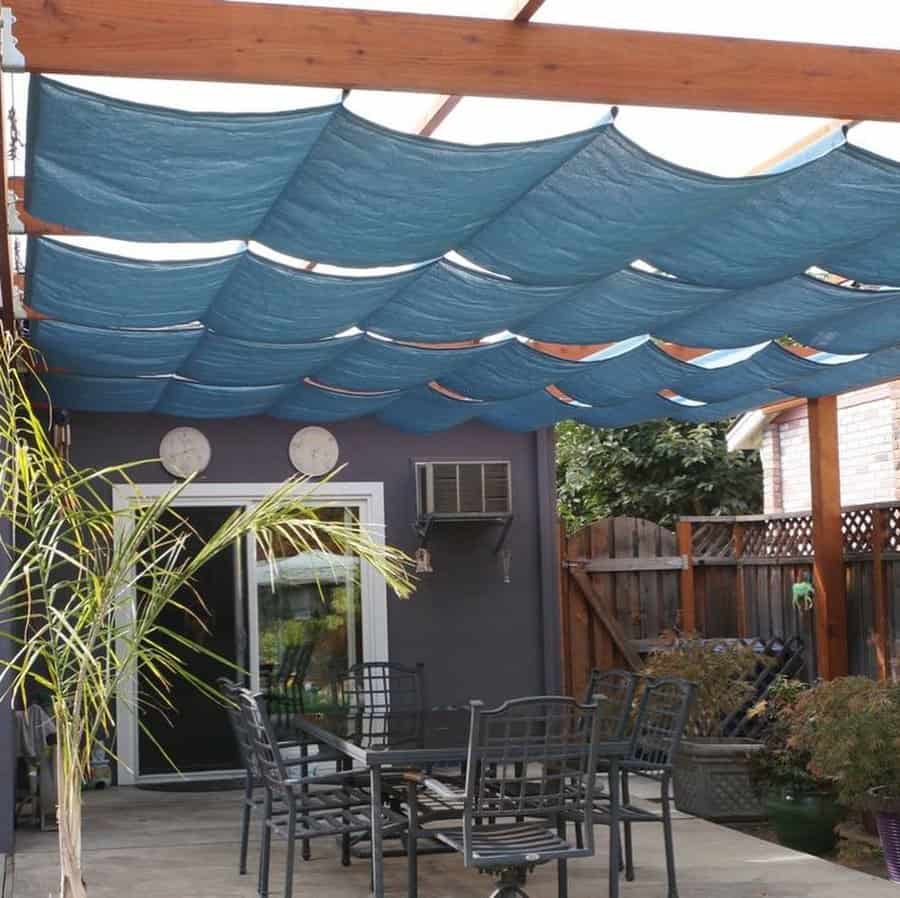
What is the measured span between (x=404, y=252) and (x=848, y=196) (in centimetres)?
155

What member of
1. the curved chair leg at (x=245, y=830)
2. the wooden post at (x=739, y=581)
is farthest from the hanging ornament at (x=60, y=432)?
the wooden post at (x=739, y=581)

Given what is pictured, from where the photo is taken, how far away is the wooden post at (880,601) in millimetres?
8727

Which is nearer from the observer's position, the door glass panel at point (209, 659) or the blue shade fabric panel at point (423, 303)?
the blue shade fabric panel at point (423, 303)

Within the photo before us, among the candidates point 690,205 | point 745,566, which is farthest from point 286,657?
point 690,205

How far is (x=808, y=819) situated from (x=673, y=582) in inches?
146

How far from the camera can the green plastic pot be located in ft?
24.4

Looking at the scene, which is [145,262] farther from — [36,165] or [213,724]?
[213,724]

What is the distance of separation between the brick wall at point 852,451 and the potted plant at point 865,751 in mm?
5485

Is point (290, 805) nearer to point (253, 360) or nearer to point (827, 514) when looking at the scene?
point (253, 360)

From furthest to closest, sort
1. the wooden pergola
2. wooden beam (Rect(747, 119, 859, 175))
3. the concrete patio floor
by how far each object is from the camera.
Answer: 1. the concrete patio floor
2. wooden beam (Rect(747, 119, 859, 175))
3. the wooden pergola

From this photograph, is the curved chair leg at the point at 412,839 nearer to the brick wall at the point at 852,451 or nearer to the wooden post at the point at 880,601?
the wooden post at the point at 880,601

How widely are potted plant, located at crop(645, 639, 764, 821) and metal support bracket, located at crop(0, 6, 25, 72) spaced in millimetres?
5423

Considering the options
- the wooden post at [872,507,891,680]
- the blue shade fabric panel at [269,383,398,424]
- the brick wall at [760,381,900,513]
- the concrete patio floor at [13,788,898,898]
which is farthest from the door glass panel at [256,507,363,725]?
the brick wall at [760,381,900,513]

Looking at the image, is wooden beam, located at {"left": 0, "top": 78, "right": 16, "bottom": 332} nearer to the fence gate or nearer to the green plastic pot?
the green plastic pot
